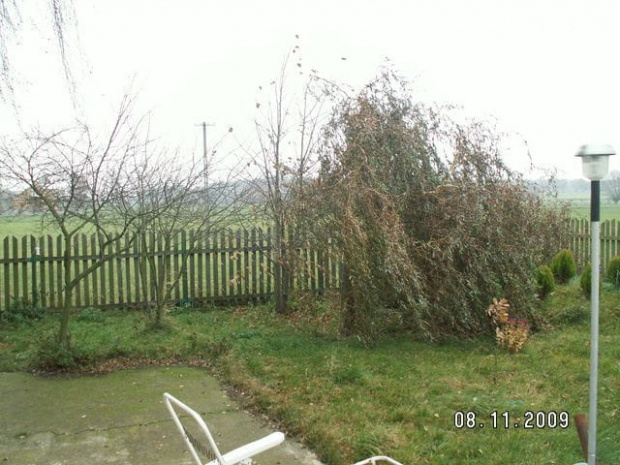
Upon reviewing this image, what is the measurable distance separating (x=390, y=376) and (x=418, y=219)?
2297 millimetres

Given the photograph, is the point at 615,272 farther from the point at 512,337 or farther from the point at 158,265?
the point at 158,265

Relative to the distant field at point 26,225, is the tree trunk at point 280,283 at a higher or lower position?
lower

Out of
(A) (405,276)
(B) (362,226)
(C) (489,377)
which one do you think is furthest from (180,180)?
(C) (489,377)

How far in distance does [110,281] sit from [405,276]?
5.08 m

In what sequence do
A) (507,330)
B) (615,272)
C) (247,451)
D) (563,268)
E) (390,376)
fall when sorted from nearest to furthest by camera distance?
(247,451), (390,376), (507,330), (615,272), (563,268)

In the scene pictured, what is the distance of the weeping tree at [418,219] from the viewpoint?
21.9 feet

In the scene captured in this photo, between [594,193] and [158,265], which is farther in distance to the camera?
[158,265]

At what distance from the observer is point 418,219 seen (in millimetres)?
7254

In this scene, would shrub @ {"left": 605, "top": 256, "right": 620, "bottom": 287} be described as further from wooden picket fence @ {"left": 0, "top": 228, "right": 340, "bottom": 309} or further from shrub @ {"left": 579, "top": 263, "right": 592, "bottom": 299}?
wooden picket fence @ {"left": 0, "top": 228, "right": 340, "bottom": 309}

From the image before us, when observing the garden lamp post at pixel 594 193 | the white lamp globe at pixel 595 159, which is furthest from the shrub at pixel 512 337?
the white lamp globe at pixel 595 159

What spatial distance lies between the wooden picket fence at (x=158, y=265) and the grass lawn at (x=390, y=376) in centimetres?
58

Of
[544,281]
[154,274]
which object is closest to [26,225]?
[154,274]

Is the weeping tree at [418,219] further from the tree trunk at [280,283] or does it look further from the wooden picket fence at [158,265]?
the tree trunk at [280,283]

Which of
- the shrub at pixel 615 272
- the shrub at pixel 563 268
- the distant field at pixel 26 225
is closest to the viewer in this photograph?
the distant field at pixel 26 225
